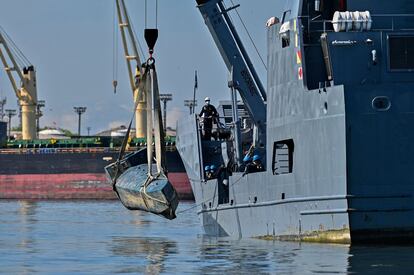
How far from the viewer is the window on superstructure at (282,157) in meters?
32.2

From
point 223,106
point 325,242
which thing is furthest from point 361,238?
point 223,106

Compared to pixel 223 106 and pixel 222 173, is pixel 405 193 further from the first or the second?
pixel 223 106

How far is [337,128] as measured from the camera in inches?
1144

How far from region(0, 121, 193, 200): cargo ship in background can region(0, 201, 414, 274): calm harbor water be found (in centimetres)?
4950

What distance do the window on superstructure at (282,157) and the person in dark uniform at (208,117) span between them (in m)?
7.37

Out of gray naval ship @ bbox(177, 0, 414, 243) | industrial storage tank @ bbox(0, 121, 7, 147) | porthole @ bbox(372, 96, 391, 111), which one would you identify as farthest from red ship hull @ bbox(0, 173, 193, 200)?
porthole @ bbox(372, 96, 391, 111)

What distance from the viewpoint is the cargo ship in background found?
3580 inches

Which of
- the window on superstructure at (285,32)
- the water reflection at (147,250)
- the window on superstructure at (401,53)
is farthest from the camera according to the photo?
the window on superstructure at (285,32)

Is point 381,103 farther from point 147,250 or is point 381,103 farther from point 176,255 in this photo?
point 147,250

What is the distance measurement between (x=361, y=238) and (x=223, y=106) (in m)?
17.9

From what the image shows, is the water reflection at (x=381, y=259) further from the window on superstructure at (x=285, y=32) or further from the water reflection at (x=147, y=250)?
the window on superstructure at (x=285, y=32)

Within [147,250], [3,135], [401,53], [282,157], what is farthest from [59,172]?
[401,53]

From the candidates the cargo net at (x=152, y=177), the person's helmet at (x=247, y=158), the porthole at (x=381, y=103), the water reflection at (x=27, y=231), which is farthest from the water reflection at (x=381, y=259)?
the water reflection at (x=27, y=231)

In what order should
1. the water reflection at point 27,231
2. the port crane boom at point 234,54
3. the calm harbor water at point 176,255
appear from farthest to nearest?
the port crane boom at point 234,54, the water reflection at point 27,231, the calm harbor water at point 176,255
